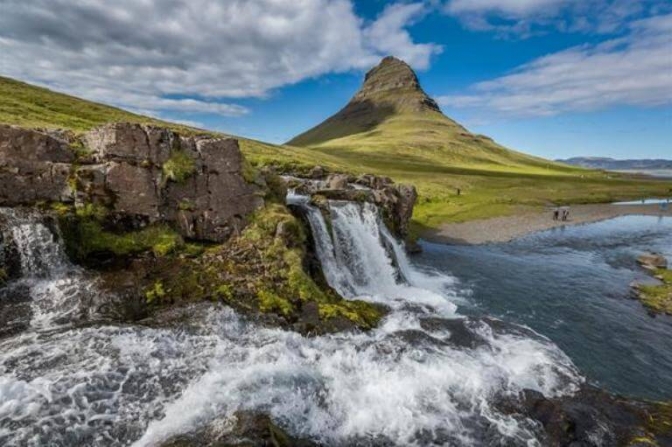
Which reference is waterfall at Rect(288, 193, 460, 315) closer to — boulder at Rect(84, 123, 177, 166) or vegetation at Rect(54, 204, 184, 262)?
vegetation at Rect(54, 204, 184, 262)

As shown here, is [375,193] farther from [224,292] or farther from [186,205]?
[224,292]

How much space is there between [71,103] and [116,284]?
87.1 meters

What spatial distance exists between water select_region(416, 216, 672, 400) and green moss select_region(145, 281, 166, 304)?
832 inches

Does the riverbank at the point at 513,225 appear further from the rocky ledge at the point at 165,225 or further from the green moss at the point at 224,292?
the green moss at the point at 224,292

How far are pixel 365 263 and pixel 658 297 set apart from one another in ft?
82.4

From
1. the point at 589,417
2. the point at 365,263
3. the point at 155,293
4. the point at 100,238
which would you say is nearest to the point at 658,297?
the point at 589,417

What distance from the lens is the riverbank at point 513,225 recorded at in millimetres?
61156

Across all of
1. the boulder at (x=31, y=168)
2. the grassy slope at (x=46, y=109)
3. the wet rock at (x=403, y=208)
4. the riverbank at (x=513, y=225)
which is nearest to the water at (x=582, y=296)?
the riverbank at (x=513, y=225)

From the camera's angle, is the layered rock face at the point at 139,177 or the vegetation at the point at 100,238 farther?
the layered rock face at the point at 139,177

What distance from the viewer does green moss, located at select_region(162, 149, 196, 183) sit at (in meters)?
24.8

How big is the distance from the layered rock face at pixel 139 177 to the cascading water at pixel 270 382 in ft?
23.5

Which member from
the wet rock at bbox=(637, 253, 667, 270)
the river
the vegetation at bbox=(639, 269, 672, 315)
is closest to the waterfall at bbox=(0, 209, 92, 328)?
the river

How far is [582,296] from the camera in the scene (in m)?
35.4

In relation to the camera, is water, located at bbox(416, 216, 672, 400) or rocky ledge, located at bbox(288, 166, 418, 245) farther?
rocky ledge, located at bbox(288, 166, 418, 245)
